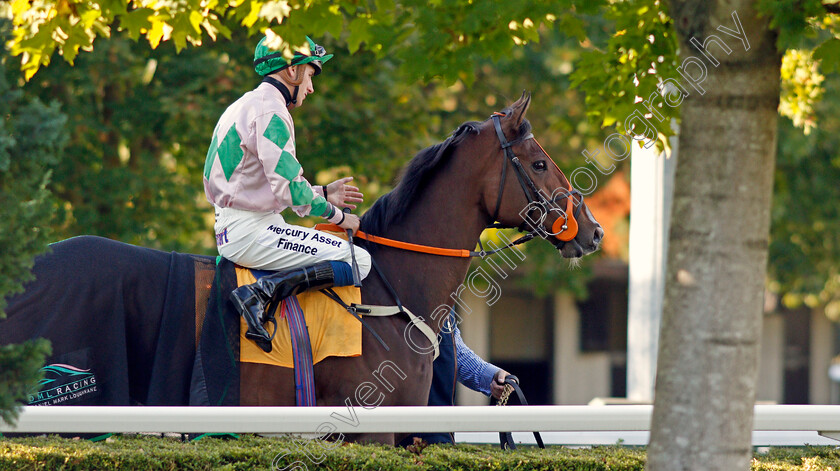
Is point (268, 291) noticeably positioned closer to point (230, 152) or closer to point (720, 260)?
point (230, 152)

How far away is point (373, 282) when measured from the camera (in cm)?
435

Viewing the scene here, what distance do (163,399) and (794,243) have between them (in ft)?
37.9

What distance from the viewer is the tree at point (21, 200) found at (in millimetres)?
2801

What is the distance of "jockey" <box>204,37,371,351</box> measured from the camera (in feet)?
13.2

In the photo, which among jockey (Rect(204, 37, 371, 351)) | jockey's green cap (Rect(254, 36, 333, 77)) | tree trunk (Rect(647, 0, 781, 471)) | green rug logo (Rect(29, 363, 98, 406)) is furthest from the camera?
jockey's green cap (Rect(254, 36, 333, 77))

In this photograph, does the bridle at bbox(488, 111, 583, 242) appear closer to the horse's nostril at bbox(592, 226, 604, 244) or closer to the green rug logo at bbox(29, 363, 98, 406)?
the horse's nostril at bbox(592, 226, 604, 244)

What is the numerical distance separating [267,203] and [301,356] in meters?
0.71

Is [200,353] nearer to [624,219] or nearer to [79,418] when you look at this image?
[79,418]

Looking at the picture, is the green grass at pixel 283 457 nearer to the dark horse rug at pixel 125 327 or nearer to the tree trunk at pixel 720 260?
the dark horse rug at pixel 125 327

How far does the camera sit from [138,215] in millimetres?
9922

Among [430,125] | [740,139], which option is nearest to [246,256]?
[740,139]

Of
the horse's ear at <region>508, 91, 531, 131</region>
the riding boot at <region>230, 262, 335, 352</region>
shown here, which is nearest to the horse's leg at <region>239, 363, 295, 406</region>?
the riding boot at <region>230, 262, 335, 352</region>

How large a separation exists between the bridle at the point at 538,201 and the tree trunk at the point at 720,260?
1.59 metres

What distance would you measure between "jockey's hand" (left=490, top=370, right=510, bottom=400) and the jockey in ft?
3.60
